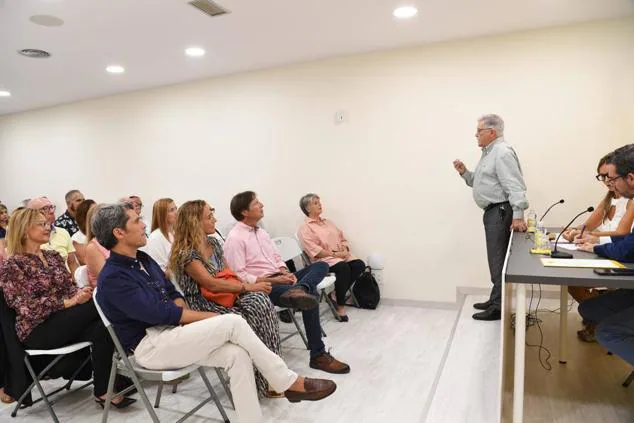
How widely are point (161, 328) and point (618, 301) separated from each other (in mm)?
2409

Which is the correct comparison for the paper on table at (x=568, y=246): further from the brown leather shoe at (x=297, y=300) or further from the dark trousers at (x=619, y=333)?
the brown leather shoe at (x=297, y=300)

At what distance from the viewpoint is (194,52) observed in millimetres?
4219

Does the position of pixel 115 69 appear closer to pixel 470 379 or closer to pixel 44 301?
pixel 44 301

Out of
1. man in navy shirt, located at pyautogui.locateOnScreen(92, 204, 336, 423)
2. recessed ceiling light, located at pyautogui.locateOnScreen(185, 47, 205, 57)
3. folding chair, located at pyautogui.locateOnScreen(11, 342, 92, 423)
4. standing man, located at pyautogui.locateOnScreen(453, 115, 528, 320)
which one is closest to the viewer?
man in navy shirt, located at pyautogui.locateOnScreen(92, 204, 336, 423)

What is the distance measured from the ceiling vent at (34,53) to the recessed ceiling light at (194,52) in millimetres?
1201

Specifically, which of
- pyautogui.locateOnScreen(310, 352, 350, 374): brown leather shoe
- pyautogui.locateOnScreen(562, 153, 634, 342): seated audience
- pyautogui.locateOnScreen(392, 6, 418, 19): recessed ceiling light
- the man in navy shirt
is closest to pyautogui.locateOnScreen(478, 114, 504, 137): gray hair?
pyautogui.locateOnScreen(562, 153, 634, 342): seated audience

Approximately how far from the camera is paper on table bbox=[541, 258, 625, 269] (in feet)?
6.51

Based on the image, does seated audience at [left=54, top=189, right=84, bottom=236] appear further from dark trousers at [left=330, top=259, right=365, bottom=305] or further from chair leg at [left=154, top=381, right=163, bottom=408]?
dark trousers at [left=330, top=259, right=365, bottom=305]

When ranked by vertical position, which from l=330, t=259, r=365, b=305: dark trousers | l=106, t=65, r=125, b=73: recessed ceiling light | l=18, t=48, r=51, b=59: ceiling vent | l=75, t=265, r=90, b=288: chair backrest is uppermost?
l=106, t=65, r=125, b=73: recessed ceiling light

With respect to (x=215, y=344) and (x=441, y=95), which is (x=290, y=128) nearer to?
(x=441, y=95)

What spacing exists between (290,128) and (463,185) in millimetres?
1895

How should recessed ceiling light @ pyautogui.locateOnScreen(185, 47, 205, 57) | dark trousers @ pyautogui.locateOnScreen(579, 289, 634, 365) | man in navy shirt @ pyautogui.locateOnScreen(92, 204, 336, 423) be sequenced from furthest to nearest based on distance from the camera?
recessed ceiling light @ pyautogui.locateOnScreen(185, 47, 205, 57), man in navy shirt @ pyautogui.locateOnScreen(92, 204, 336, 423), dark trousers @ pyautogui.locateOnScreen(579, 289, 634, 365)

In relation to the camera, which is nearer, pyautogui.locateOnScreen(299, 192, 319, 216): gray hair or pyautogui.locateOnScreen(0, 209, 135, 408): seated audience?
pyautogui.locateOnScreen(0, 209, 135, 408): seated audience

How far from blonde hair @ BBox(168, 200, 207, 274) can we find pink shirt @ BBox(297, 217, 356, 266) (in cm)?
160
